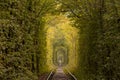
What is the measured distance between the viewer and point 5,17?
12.9m

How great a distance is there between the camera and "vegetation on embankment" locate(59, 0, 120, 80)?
45.9 feet

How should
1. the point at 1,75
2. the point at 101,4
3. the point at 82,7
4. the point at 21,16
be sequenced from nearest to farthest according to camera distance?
1. the point at 1,75
2. the point at 21,16
3. the point at 101,4
4. the point at 82,7

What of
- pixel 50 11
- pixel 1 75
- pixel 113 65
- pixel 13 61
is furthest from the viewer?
pixel 50 11

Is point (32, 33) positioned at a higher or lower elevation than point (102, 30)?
lower

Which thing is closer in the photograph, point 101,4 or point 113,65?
point 113,65

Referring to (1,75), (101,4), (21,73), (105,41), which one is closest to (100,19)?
(101,4)

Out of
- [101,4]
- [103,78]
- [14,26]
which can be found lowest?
[103,78]

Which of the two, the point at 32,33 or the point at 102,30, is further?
the point at 32,33

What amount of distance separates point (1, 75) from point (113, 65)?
5.44 meters

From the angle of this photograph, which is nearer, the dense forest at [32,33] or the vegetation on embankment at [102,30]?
the dense forest at [32,33]

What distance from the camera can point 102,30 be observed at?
55.8 feet

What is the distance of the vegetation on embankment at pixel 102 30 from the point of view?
13983mm

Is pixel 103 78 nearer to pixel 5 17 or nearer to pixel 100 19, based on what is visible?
pixel 100 19

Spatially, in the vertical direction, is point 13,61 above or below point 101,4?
below
